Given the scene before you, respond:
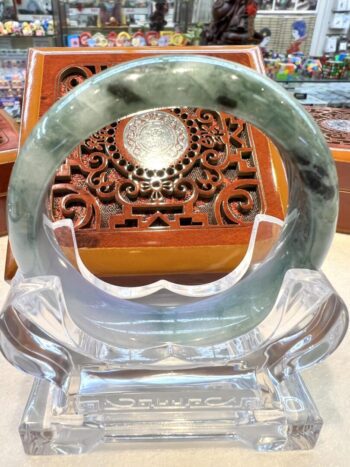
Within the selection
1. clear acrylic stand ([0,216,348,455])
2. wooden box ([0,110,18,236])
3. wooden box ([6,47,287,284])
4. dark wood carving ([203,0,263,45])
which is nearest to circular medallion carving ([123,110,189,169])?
wooden box ([6,47,287,284])

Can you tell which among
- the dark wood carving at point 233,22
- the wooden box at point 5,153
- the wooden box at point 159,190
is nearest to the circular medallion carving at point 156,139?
the wooden box at point 159,190

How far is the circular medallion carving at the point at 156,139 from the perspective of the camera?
84 centimetres

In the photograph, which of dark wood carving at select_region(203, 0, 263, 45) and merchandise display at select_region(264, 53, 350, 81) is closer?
dark wood carving at select_region(203, 0, 263, 45)

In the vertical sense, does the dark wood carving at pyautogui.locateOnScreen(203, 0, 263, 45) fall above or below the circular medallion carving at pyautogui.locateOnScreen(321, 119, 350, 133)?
above

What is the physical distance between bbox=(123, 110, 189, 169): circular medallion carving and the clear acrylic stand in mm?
390

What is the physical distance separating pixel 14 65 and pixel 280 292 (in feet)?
5.35

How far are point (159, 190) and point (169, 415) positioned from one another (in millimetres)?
412

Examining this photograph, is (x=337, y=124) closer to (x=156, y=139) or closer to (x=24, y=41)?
(x=156, y=139)

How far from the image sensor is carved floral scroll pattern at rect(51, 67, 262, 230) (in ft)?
2.56

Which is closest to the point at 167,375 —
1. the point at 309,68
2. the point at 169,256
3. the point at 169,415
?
the point at 169,415

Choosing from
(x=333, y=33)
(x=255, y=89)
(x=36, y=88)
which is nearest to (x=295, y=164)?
(x=255, y=89)

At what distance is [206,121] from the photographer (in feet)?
2.94

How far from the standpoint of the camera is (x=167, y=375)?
58 centimetres

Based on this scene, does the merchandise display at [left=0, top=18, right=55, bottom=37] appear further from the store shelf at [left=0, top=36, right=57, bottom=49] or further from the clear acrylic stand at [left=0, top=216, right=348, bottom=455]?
the clear acrylic stand at [left=0, top=216, right=348, bottom=455]
